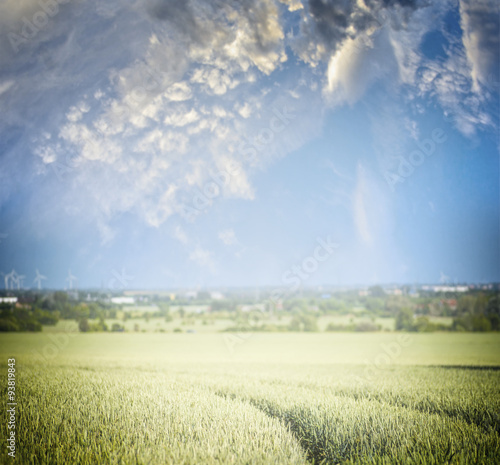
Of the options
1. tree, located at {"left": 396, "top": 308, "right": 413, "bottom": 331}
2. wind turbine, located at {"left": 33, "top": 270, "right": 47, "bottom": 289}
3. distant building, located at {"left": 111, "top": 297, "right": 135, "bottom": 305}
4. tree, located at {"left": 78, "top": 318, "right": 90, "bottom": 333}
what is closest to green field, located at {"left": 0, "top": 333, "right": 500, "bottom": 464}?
wind turbine, located at {"left": 33, "top": 270, "right": 47, "bottom": 289}

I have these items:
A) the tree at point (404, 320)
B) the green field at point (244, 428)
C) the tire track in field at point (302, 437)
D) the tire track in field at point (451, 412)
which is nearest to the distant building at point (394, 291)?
the tree at point (404, 320)

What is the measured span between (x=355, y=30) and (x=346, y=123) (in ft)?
72.2

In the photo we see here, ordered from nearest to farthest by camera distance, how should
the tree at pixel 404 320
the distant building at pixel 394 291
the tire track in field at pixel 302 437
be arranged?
the tire track in field at pixel 302 437 < the tree at pixel 404 320 < the distant building at pixel 394 291

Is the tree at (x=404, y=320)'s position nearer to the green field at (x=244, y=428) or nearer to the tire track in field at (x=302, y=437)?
the green field at (x=244, y=428)

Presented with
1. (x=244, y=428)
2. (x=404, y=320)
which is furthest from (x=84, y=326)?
(x=404, y=320)

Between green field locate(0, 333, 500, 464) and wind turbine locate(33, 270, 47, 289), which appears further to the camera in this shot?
wind turbine locate(33, 270, 47, 289)

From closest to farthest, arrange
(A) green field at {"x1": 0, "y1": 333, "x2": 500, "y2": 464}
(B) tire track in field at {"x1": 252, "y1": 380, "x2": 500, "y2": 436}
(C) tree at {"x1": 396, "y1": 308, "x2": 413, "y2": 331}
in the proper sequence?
(A) green field at {"x1": 0, "y1": 333, "x2": 500, "y2": 464}, (B) tire track in field at {"x1": 252, "y1": 380, "x2": 500, "y2": 436}, (C) tree at {"x1": 396, "y1": 308, "x2": 413, "y2": 331}

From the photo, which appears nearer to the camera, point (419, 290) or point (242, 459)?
point (242, 459)

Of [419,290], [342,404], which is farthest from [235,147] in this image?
[419,290]

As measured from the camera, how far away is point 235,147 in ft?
184

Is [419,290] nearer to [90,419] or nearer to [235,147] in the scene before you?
[235,147]

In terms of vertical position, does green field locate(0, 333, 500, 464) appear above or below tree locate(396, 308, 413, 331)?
above

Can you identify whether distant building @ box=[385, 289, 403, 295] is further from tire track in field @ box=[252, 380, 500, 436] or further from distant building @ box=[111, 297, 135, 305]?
tire track in field @ box=[252, 380, 500, 436]

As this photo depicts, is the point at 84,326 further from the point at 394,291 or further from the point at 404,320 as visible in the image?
the point at 394,291
